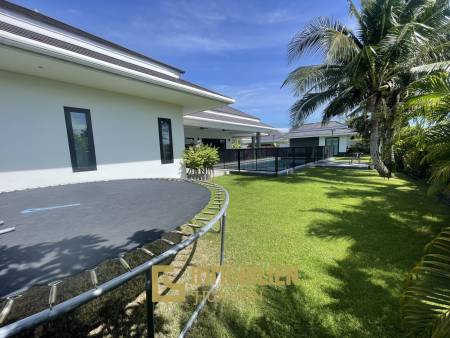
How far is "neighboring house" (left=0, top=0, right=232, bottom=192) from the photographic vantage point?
4336 mm

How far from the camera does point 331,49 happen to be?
7.68m

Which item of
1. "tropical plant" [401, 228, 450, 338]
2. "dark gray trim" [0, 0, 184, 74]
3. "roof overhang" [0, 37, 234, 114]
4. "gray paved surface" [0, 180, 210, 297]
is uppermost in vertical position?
"dark gray trim" [0, 0, 184, 74]

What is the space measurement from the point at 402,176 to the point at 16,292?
Result: 15048 mm

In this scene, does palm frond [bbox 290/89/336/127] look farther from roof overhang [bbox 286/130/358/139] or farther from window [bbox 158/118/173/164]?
roof overhang [bbox 286/130/358/139]

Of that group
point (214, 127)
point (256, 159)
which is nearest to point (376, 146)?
point (256, 159)

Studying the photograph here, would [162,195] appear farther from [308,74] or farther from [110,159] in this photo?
[308,74]

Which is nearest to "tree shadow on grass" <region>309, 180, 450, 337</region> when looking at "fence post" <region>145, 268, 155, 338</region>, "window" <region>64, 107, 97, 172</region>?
"fence post" <region>145, 268, 155, 338</region>

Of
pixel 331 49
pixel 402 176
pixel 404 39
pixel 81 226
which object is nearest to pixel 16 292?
pixel 81 226

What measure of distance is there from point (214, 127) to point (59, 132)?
9113mm

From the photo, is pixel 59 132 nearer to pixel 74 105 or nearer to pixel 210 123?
pixel 74 105

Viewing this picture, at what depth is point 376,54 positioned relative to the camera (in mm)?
8188

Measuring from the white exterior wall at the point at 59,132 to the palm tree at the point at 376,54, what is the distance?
24.7ft

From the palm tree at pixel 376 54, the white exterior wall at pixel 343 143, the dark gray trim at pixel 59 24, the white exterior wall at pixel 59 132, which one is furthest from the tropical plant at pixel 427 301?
the white exterior wall at pixel 343 143

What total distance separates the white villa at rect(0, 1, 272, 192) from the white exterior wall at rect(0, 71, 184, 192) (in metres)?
0.02
